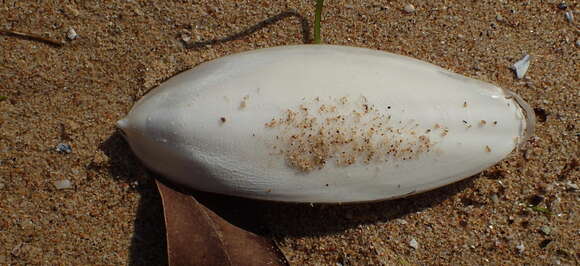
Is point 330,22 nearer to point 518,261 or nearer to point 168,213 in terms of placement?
point 168,213

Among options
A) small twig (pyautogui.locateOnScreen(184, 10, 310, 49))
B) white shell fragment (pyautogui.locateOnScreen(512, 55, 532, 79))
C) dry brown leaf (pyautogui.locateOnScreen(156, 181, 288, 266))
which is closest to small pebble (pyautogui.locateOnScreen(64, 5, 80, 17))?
small twig (pyautogui.locateOnScreen(184, 10, 310, 49))

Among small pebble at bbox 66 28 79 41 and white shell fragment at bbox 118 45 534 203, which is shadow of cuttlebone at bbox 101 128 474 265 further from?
small pebble at bbox 66 28 79 41

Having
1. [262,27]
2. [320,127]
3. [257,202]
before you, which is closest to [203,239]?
[257,202]

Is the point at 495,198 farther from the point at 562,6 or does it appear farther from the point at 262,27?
the point at 262,27

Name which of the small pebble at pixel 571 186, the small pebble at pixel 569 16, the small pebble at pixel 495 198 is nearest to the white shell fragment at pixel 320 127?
the small pebble at pixel 495 198

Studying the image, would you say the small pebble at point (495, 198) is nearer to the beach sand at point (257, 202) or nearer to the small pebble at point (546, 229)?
the beach sand at point (257, 202)

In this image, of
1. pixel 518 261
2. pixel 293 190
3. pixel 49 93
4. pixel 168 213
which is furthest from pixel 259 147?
pixel 518 261

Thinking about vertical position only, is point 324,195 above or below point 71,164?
above
